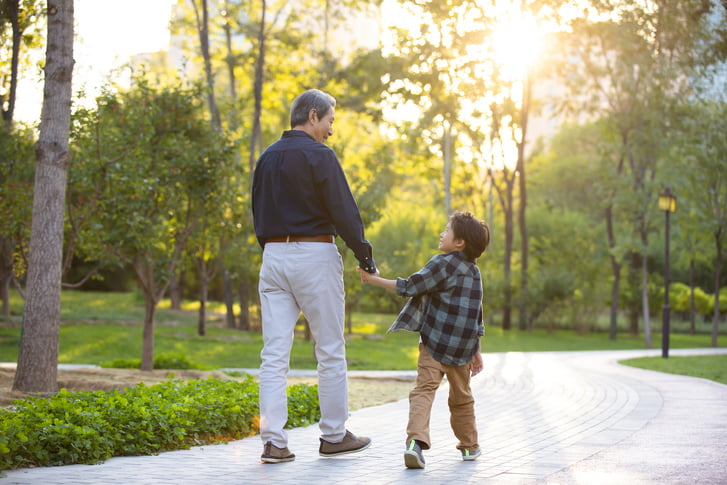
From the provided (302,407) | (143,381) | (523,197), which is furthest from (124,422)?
(523,197)

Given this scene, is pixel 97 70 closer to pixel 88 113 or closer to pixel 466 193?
pixel 88 113

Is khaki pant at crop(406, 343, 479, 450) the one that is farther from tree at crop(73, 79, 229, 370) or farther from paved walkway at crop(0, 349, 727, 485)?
tree at crop(73, 79, 229, 370)

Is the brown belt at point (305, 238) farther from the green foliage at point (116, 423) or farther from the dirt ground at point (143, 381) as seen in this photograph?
the dirt ground at point (143, 381)

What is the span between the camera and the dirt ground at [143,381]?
981 centimetres

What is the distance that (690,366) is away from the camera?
16.0 meters

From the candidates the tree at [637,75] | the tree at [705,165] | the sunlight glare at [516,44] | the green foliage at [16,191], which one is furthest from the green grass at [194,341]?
the sunlight glare at [516,44]

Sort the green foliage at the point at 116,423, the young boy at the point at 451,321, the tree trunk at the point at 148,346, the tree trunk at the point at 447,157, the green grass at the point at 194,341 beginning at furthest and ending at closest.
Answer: the tree trunk at the point at 447,157
the green grass at the point at 194,341
the tree trunk at the point at 148,346
the young boy at the point at 451,321
the green foliage at the point at 116,423

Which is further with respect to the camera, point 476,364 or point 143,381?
point 143,381

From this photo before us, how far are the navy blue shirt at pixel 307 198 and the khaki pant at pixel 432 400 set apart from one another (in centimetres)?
75

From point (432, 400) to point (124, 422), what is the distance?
2.05 meters

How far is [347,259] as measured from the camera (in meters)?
20.6

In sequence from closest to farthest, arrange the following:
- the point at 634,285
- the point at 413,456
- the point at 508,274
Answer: the point at 413,456 < the point at 634,285 < the point at 508,274

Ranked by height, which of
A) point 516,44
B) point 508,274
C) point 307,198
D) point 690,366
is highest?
point 516,44

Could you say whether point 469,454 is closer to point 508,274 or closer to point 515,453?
point 515,453
